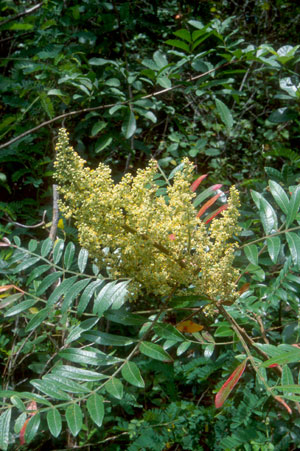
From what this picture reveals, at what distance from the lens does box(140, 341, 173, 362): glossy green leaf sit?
48.9 inches

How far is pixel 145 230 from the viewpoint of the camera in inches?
48.7

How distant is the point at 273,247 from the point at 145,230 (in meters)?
0.47

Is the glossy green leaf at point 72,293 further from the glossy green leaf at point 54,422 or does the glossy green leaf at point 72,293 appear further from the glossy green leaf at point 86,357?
the glossy green leaf at point 54,422

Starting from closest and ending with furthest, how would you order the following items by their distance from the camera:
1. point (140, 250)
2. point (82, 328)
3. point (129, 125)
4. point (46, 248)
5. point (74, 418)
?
point (74, 418), point (140, 250), point (82, 328), point (46, 248), point (129, 125)

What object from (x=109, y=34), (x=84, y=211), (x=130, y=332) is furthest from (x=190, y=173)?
(x=109, y=34)

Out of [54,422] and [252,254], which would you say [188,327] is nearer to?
[252,254]

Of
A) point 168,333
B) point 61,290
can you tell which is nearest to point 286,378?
point 168,333

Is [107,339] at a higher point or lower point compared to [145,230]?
lower

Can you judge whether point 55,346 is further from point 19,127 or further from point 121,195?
point 19,127

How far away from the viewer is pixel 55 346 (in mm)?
2137

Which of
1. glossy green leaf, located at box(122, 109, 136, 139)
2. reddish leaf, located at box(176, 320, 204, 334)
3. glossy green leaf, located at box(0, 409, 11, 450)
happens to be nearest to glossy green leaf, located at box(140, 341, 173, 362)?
reddish leaf, located at box(176, 320, 204, 334)

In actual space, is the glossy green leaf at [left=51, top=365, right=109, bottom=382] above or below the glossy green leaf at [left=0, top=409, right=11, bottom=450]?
above

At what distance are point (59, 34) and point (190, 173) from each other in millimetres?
1715

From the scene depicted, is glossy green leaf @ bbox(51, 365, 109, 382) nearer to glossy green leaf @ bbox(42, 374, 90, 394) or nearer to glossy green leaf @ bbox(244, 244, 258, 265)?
glossy green leaf @ bbox(42, 374, 90, 394)
